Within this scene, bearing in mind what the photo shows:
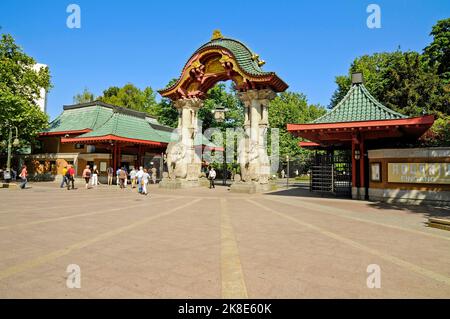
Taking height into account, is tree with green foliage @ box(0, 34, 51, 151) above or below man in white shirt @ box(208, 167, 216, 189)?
above

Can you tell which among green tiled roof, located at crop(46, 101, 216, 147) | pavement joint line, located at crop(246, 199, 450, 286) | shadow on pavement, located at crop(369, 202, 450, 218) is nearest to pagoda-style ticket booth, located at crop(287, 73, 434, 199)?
shadow on pavement, located at crop(369, 202, 450, 218)

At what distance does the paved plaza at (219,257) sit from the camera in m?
3.65

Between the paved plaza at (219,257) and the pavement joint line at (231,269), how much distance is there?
0.02 metres

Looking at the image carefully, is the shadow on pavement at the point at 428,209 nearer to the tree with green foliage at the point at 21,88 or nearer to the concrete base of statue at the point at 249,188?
the concrete base of statue at the point at 249,188

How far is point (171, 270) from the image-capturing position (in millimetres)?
4309

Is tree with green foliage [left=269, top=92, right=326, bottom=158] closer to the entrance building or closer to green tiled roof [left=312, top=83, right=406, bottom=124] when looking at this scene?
the entrance building

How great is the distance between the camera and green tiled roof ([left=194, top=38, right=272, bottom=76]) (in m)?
20.3

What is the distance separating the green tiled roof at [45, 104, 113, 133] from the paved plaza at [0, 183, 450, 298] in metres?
23.2

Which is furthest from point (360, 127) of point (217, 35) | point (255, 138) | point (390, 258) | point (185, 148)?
point (217, 35)

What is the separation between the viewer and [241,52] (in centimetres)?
2134

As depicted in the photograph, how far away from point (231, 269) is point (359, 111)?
1463 cm
